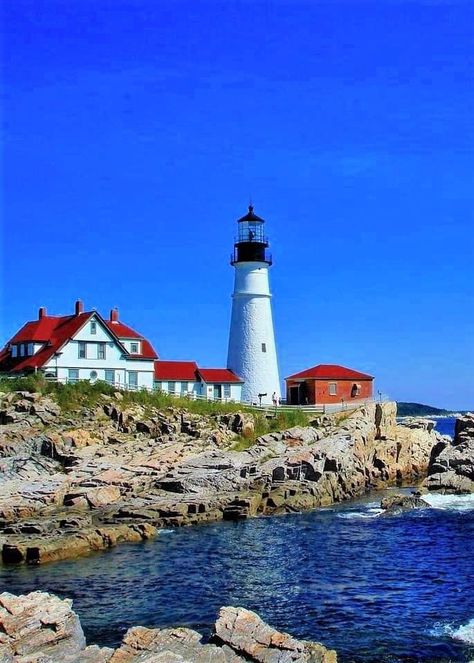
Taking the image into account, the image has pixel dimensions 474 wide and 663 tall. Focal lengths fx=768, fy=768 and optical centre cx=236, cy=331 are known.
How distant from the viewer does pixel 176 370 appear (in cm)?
5984

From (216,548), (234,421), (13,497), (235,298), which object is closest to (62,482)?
(13,497)

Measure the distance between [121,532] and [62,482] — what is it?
7763 mm

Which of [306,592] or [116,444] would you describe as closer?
[306,592]

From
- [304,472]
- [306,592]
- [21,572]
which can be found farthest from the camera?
[304,472]

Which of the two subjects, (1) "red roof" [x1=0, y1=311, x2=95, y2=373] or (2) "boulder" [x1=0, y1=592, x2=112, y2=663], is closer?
(2) "boulder" [x1=0, y1=592, x2=112, y2=663]

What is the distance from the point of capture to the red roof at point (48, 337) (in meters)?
52.9

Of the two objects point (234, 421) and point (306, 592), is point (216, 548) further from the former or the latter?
point (234, 421)

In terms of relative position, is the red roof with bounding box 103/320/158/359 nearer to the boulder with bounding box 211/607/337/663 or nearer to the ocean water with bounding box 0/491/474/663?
the ocean water with bounding box 0/491/474/663

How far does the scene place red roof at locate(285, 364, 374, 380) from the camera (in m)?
60.8

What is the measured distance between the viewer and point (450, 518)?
1463 inches

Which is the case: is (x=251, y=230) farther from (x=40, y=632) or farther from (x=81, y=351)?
(x=40, y=632)

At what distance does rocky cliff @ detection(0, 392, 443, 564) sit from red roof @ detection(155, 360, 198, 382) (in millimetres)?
8928

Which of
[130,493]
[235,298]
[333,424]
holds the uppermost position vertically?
[235,298]

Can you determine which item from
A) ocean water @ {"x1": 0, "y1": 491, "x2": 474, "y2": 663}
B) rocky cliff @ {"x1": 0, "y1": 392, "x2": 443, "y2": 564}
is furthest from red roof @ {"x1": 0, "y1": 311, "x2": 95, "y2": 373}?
ocean water @ {"x1": 0, "y1": 491, "x2": 474, "y2": 663}
